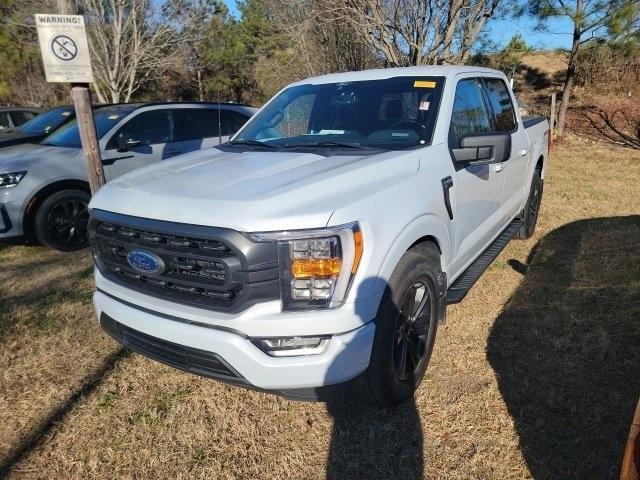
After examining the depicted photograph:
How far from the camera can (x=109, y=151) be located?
18.7ft

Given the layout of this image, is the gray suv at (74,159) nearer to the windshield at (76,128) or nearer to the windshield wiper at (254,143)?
the windshield at (76,128)

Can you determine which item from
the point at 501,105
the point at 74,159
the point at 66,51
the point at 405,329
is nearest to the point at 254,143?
the point at 405,329

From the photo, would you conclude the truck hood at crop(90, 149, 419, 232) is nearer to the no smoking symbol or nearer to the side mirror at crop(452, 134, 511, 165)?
the side mirror at crop(452, 134, 511, 165)

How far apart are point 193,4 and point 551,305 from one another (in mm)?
17832

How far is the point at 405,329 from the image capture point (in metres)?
2.60

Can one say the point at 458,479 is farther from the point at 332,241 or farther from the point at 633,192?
the point at 633,192

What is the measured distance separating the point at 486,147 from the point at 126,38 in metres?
16.3

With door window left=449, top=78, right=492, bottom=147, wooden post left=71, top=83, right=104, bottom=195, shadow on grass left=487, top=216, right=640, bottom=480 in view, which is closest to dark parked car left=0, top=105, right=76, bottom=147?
wooden post left=71, top=83, right=104, bottom=195

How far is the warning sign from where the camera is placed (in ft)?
13.1

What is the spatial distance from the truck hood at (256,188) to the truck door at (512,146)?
1.81 metres

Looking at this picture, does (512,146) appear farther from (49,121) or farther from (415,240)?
(49,121)

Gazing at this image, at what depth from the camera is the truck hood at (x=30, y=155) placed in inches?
201

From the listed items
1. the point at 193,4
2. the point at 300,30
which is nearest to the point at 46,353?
the point at 300,30

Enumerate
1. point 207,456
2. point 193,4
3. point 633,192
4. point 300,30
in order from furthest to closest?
point 193,4
point 300,30
point 633,192
point 207,456
